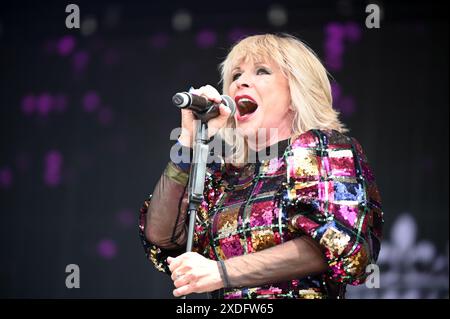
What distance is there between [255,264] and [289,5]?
266 centimetres

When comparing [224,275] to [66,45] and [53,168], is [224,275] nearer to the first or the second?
[53,168]

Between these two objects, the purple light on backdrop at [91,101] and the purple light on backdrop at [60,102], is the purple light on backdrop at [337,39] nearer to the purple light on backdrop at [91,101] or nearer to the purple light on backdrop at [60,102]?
the purple light on backdrop at [91,101]

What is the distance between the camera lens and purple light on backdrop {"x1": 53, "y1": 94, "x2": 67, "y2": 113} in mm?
4457

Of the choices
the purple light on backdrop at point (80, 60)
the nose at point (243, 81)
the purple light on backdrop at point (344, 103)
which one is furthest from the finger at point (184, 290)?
the purple light on backdrop at point (80, 60)

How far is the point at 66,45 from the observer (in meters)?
4.45

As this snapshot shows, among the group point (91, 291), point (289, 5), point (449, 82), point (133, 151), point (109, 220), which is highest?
point (289, 5)

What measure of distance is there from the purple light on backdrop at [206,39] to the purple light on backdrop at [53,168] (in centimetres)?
109

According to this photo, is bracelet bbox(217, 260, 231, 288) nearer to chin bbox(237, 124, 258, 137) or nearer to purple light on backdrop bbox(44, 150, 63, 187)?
chin bbox(237, 124, 258, 137)

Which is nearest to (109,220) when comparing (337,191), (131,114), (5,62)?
(131,114)

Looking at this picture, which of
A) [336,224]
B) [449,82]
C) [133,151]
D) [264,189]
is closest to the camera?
[336,224]

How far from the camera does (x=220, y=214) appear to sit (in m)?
1.99

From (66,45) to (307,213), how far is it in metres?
3.02

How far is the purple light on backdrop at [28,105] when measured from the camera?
4520mm

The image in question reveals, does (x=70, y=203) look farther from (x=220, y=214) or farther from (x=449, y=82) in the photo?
(x=220, y=214)
